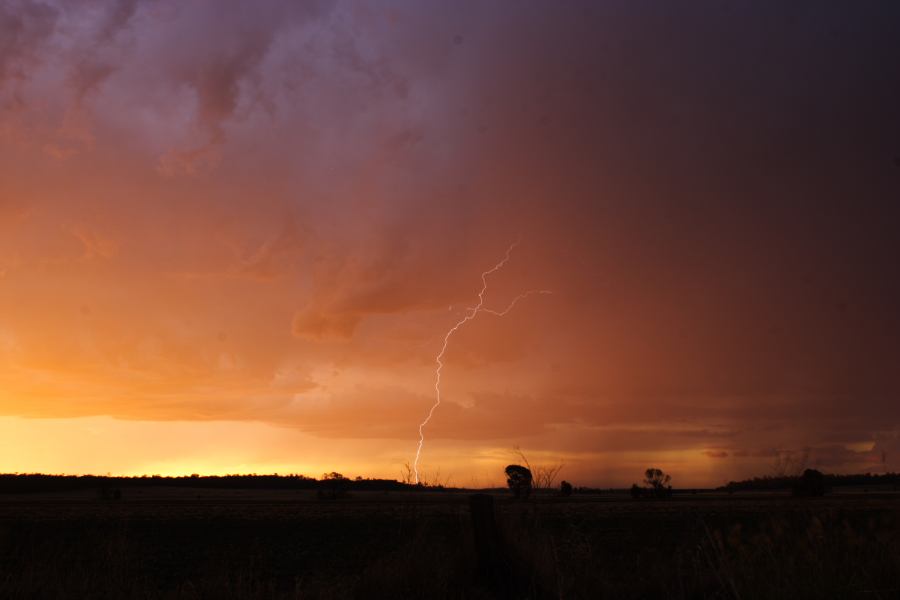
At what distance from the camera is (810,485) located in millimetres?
56938

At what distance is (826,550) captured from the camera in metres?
10.4

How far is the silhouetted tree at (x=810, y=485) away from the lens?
5675cm

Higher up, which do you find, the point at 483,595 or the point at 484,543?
the point at 484,543

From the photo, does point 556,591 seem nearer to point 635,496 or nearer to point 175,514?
point 175,514

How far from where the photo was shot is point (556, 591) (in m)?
9.55

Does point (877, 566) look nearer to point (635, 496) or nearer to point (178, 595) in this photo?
point (178, 595)

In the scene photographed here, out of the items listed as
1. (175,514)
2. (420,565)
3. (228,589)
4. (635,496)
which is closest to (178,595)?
(228,589)

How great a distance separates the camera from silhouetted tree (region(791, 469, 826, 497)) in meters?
56.8

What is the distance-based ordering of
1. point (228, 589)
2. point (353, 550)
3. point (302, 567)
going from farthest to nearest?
point (353, 550), point (302, 567), point (228, 589)

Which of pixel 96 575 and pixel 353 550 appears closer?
pixel 96 575

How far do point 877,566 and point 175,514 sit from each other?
38506 millimetres

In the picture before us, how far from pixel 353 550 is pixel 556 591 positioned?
59.8ft

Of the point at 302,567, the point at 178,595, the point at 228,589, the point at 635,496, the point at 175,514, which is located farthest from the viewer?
the point at 635,496

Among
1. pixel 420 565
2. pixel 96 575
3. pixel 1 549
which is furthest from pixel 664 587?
pixel 1 549
